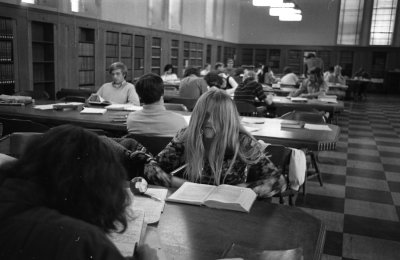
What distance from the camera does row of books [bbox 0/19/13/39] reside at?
257 inches

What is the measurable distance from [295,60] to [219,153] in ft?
54.9

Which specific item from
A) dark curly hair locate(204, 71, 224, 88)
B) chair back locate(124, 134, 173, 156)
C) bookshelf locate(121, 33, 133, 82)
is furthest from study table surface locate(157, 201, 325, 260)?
bookshelf locate(121, 33, 133, 82)

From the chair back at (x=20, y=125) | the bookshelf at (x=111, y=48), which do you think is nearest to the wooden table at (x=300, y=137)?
the chair back at (x=20, y=125)

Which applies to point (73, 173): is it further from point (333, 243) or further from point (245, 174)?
point (333, 243)

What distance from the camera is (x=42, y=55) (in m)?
7.73

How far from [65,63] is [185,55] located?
240 inches

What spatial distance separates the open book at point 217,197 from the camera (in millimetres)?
1729

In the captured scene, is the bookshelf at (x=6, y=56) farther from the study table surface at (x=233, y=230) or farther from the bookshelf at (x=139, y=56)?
the study table surface at (x=233, y=230)

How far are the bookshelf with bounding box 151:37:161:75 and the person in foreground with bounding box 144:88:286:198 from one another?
30.9 feet

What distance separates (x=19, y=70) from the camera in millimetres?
6930

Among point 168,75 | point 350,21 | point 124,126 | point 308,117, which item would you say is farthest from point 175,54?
point 124,126

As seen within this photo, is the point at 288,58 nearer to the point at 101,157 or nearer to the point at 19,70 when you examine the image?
the point at 19,70

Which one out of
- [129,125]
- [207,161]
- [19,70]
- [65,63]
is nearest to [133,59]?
[65,63]

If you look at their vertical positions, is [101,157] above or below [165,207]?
above
